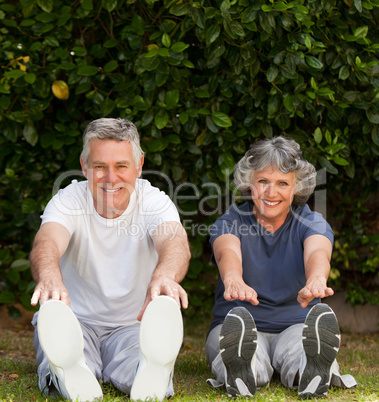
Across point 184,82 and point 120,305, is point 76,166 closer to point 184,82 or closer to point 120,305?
point 184,82

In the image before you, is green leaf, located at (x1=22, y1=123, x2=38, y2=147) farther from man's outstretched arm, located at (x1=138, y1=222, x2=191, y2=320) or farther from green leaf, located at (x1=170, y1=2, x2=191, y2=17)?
man's outstretched arm, located at (x1=138, y1=222, x2=191, y2=320)

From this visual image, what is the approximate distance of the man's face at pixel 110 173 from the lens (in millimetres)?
2637

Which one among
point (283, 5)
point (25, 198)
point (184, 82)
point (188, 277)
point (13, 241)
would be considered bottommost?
point (188, 277)

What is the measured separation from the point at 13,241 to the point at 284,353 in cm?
212

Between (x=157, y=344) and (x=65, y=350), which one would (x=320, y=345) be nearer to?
(x=157, y=344)

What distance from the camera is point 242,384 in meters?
2.27

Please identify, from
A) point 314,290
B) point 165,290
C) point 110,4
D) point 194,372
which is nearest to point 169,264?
point 165,290

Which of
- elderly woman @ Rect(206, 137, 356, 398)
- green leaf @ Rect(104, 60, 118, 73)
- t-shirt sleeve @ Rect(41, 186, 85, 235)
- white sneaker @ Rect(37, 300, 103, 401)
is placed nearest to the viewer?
white sneaker @ Rect(37, 300, 103, 401)

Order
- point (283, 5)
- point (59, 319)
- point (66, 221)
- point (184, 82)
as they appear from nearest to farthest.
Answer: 1. point (59, 319)
2. point (66, 221)
3. point (283, 5)
4. point (184, 82)

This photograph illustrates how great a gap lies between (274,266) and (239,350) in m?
0.61

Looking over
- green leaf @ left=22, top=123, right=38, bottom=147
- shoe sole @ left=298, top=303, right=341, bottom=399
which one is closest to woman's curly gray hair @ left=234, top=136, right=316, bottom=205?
shoe sole @ left=298, top=303, right=341, bottom=399

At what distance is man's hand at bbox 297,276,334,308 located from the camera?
7.61 feet

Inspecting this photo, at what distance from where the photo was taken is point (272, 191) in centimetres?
272

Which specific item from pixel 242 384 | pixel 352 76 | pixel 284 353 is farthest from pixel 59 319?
pixel 352 76
